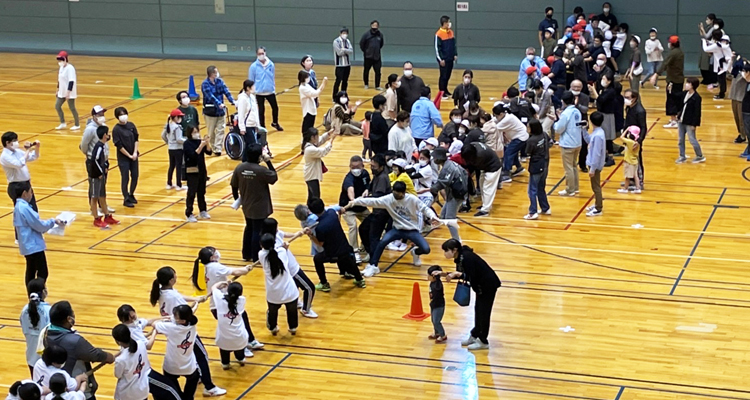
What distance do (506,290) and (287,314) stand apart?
3153 millimetres

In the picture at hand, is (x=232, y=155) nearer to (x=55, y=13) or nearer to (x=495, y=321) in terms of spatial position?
(x=495, y=321)

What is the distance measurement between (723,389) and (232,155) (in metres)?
12.0

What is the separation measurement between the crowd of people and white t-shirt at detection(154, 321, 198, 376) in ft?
0.05

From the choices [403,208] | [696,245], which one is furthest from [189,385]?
[696,245]

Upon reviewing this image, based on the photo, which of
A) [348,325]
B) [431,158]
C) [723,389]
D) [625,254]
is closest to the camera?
[723,389]

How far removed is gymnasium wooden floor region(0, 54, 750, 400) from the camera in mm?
11039

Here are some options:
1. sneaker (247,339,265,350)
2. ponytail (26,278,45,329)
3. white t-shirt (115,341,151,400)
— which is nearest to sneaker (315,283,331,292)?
sneaker (247,339,265,350)

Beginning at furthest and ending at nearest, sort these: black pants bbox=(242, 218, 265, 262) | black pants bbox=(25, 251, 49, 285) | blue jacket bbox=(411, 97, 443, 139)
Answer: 1. blue jacket bbox=(411, 97, 443, 139)
2. black pants bbox=(242, 218, 265, 262)
3. black pants bbox=(25, 251, 49, 285)

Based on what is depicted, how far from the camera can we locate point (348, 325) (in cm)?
1252

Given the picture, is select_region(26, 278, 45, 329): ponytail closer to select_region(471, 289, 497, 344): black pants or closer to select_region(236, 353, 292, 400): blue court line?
select_region(236, 353, 292, 400): blue court line

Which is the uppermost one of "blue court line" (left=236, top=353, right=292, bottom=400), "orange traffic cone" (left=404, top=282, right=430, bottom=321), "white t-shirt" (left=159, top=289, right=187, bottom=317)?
"white t-shirt" (left=159, top=289, right=187, bottom=317)

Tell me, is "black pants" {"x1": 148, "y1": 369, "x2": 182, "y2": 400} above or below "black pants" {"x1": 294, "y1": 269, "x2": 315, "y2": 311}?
below

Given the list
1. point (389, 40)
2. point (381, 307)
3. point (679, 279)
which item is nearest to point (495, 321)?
point (381, 307)

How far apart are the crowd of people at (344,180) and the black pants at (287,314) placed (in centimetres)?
2
